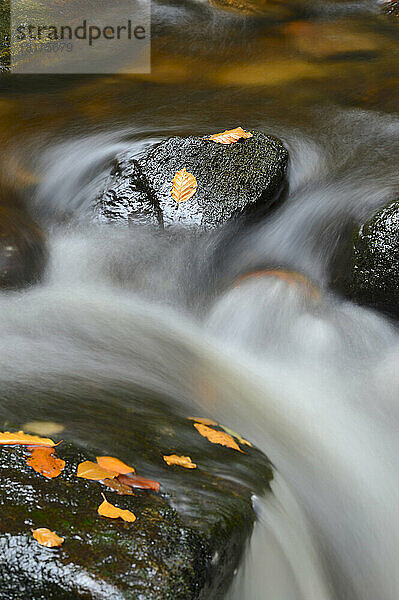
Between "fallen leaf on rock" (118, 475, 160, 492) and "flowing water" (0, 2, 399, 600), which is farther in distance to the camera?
"flowing water" (0, 2, 399, 600)

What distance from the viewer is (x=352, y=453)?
10.9 feet

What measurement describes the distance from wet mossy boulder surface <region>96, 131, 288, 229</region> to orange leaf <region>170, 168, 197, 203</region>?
3cm

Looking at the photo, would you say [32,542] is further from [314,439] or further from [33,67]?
[33,67]

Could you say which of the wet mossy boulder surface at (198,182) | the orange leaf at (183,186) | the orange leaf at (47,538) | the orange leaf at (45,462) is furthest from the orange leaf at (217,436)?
the orange leaf at (183,186)

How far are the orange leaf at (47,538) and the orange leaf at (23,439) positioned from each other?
0.45 metres

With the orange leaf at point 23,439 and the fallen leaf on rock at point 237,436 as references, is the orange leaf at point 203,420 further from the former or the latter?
the orange leaf at point 23,439

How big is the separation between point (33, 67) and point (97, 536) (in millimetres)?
6462

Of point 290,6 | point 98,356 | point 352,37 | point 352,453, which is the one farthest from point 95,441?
point 290,6

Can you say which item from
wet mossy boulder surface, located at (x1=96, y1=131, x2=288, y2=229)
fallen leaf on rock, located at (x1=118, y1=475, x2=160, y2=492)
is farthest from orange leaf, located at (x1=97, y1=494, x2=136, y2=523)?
wet mossy boulder surface, located at (x1=96, y1=131, x2=288, y2=229)

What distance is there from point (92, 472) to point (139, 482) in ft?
0.59

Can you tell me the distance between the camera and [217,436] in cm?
284

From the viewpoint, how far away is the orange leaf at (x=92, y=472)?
7.00ft

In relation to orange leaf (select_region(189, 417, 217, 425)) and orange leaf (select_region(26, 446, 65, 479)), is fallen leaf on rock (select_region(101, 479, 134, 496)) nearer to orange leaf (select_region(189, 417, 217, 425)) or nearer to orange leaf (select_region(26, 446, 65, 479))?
orange leaf (select_region(26, 446, 65, 479))

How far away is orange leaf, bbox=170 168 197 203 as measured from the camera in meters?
4.51
